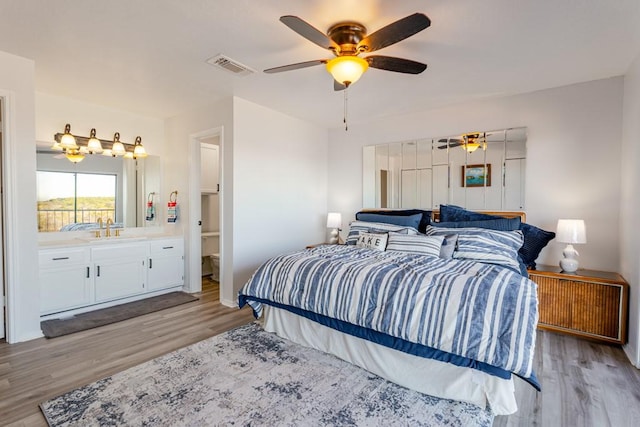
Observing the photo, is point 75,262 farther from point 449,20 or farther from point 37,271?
point 449,20

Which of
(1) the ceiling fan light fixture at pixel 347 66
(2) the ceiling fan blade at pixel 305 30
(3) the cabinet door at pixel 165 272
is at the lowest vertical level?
(3) the cabinet door at pixel 165 272

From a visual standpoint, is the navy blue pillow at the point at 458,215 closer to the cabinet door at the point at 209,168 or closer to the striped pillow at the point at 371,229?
the striped pillow at the point at 371,229

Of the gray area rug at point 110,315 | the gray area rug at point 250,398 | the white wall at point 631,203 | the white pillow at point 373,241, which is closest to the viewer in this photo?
the gray area rug at point 250,398

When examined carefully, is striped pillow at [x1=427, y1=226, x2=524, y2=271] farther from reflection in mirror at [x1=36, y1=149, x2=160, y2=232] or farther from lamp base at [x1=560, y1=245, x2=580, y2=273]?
reflection in mirror at [x1=36, y1=149, x2=160, y2=232]

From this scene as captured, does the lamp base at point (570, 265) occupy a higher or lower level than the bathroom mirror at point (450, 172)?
lower

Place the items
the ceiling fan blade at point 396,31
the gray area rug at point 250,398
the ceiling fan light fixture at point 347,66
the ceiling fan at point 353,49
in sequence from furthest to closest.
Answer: the ceiling fan light fixture at point 347,66 → the ceiling fan at point 353,49 → the gray area rug at point 250,398 → the ceiling fan blade at point 396,31

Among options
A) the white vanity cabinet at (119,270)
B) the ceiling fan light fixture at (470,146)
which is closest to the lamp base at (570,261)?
the ceiling fan light fixture at (470,146)

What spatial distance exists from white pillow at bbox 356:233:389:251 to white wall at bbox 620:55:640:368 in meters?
2.02

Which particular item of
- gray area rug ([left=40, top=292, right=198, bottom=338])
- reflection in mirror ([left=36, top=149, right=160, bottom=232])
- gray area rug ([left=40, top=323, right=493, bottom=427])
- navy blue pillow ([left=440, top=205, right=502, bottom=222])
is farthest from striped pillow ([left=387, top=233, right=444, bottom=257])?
reflection in mirror ([left=36, top=149, right=160, bottom=232])

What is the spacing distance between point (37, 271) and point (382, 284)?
310cm

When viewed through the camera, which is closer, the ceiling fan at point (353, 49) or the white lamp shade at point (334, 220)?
the ceiling fan at point (353, 49)

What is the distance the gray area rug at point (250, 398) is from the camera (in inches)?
72.3

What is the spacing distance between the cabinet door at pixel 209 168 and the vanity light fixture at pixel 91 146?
2.93 feet

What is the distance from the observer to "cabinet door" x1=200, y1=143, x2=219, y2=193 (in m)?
5.15
